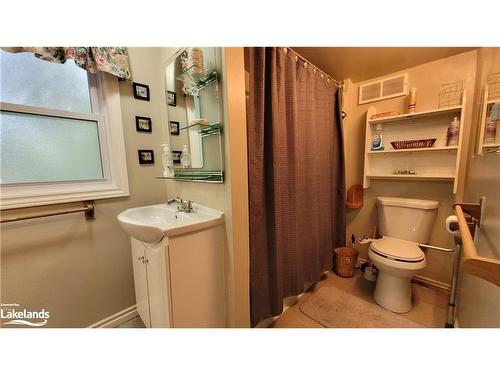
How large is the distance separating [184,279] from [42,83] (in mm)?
1319

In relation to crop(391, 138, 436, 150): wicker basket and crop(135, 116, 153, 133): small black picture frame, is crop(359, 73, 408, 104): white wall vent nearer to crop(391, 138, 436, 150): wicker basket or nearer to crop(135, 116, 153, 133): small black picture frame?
crop(391, 138, 436, 150): wicker basket

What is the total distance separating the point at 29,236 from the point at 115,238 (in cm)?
38

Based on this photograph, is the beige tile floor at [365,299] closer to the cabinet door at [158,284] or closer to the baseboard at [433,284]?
the baseboard at [433,284]

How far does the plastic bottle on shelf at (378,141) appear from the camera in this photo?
5.39 feet

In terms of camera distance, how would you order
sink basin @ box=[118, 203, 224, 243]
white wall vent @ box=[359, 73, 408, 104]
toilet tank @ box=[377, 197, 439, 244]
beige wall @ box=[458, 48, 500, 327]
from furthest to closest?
white wall vent @ box=[359, 73, 408, 104]
toilet tank @ box=[377, 197, 439, 244]
sink basin @ box=[118, 203, 224, 243]
beige wall @ box=[458, 48, 500, 327]

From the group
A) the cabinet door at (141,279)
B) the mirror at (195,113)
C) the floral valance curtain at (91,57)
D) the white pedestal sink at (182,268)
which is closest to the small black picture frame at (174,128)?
the mirror at (195,113)

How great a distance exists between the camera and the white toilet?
1.24 metres

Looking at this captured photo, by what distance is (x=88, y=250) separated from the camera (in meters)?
1.13

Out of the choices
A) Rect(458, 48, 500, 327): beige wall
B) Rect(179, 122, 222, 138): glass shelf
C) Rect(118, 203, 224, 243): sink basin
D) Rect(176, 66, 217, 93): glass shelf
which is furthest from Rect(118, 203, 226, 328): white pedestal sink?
Rect(458, 48, 500, 327): beige wall

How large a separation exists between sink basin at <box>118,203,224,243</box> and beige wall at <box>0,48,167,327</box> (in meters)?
0.21

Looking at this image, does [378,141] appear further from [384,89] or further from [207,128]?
[207,128]

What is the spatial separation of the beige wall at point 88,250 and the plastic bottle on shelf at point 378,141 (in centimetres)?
188

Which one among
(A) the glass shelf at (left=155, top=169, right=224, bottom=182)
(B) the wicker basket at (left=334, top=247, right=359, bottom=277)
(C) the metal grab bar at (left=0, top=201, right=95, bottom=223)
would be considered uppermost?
(A) the glass shelf at (left=155, top=169, right=224, bottom=182)
